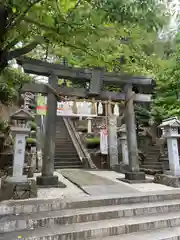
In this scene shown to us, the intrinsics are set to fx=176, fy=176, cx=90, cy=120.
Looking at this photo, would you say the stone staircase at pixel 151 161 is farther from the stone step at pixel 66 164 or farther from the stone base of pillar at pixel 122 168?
the stone step at pixel 66 164

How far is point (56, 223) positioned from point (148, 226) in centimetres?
183

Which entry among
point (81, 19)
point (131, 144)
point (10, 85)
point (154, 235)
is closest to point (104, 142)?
point (131, 144)

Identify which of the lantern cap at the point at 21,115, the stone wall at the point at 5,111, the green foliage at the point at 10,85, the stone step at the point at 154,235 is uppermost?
the green foliage at the point at 10,85

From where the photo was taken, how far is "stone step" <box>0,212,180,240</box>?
117 inches

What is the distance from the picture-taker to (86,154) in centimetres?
1159

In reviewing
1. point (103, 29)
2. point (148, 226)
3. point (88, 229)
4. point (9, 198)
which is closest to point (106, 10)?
point (103, 29)

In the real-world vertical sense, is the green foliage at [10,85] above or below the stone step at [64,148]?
above

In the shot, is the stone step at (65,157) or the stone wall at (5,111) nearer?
the stone wall at (5,111)

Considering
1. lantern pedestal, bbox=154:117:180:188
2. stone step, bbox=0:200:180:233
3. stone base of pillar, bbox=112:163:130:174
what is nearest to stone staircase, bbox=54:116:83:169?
stone base of pillar, bbox=112:163:130:174

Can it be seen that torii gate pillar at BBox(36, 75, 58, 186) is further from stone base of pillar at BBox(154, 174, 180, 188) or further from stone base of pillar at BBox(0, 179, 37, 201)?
stone base of pillar at BBox(154, 174, 180, 188)

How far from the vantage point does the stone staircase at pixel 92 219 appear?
3123 mm

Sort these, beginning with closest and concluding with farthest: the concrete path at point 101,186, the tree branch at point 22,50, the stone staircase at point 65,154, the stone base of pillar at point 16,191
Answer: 1. the stone base of pillar at point 16,191
2. the tree branch at point 22,50
3. the concrete path at point 101,186
4. the stone staircase at point 65,154

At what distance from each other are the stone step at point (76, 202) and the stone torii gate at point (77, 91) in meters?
1.66

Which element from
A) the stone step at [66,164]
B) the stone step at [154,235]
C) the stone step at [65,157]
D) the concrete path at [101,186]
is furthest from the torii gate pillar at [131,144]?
the stone step at [65,157]
